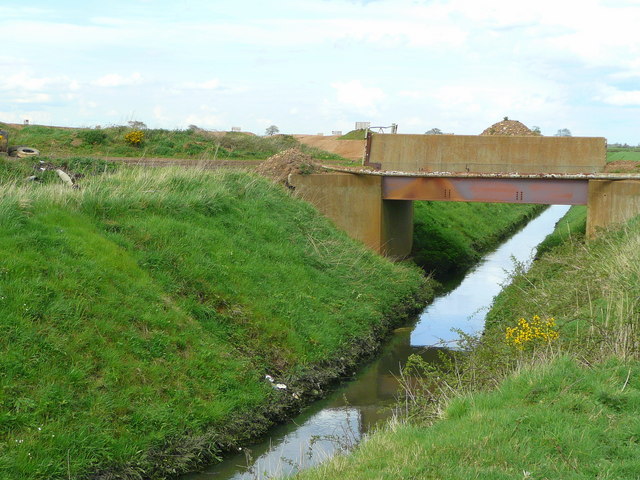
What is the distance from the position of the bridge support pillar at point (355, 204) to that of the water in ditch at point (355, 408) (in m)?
2.73

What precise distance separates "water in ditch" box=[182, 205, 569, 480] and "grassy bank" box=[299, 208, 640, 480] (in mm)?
1131

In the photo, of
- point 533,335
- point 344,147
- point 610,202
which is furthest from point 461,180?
point 344,147

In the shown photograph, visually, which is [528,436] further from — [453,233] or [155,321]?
[453,233]

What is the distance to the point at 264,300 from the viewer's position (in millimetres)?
14695

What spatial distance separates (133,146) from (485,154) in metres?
16.1

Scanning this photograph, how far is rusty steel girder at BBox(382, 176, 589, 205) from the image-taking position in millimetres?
20953

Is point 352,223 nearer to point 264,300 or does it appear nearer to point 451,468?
point 264,300

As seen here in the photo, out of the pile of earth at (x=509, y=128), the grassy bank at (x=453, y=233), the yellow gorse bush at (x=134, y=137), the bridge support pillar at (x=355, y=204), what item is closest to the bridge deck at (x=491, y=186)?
the bridge support pillar at (x=355, y=204)

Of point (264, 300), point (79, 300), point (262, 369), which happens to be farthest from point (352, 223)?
point (79, 300)

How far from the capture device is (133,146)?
3272 cm

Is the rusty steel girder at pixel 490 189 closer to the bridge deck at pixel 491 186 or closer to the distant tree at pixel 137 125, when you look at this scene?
the bridge deck at pixel 491 186

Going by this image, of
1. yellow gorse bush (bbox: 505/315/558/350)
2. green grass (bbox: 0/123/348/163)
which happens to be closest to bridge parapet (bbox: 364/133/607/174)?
green grass (bbox: 0/123/348/163)

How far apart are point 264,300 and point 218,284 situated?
1.01m

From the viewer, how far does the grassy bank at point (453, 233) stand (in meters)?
26.6
